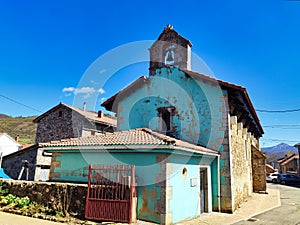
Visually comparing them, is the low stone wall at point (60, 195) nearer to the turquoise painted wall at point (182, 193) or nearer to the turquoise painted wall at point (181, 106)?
the turquoise painted wall at point (182, 193)

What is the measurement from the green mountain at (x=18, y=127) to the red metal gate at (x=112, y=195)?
52237 millimetres

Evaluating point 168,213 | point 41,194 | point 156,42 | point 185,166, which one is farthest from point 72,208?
point 156,42

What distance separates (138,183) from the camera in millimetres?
7863

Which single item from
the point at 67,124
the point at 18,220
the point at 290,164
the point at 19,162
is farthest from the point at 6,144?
the point at 290,164

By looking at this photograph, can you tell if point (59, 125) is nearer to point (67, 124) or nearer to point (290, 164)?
point (67, 124)

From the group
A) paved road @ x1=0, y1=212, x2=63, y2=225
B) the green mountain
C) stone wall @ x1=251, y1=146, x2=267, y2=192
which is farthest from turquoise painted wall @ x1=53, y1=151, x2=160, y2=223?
the green mountain

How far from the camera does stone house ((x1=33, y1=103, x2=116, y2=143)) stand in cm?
2539

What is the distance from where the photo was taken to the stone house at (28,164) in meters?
18.9

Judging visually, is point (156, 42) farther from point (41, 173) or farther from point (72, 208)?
point (41, 173)

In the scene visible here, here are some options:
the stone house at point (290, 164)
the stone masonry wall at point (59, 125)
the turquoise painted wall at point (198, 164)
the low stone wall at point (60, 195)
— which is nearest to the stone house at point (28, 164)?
the stone masonry wall at point (59, 125)

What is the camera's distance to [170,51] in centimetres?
1276

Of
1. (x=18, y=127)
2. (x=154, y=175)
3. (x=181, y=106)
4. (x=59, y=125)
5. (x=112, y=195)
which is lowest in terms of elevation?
(x=112, y=195)

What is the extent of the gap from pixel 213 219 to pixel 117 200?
13.4ft

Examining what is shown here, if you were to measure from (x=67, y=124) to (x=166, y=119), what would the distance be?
55.3 feet
